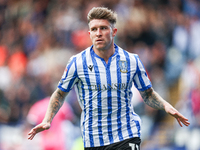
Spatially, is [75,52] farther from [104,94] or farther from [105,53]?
[104,94]

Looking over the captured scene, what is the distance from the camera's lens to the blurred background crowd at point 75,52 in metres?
8.73

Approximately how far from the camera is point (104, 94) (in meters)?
4.22

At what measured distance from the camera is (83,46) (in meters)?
11.1

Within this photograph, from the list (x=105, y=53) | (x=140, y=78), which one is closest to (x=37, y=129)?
(x=105, y=53)

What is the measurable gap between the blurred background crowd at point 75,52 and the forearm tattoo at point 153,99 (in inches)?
130

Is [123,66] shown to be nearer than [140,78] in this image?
Yes

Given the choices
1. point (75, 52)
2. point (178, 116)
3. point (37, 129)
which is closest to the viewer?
point (37, 129)

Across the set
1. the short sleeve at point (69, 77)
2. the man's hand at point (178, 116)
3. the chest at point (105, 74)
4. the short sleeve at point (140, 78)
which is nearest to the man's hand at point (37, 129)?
the short sleeve at point (69, 77)

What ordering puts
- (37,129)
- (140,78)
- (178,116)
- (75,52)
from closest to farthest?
(37,129)
(178,116)
(140,78)
(75,52)

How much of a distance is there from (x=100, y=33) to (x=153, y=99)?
112 centimetres

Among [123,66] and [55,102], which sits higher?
[123,66]

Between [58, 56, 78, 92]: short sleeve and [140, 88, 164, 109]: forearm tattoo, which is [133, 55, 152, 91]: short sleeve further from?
[58, 56, 78, 92]: short sleeve

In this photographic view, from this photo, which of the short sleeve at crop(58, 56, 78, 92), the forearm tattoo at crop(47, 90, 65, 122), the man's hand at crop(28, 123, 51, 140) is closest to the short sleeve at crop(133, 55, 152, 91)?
the short sleeve at crop(58, 56, 78, 92)

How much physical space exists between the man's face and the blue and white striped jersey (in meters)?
0.20
